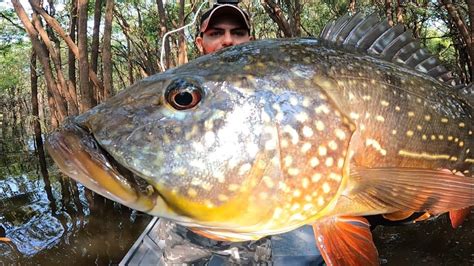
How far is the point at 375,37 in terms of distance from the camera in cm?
186

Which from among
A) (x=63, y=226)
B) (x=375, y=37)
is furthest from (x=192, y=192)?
(x=63, y=226)

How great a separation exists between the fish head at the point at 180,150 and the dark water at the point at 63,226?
6405 millimetres

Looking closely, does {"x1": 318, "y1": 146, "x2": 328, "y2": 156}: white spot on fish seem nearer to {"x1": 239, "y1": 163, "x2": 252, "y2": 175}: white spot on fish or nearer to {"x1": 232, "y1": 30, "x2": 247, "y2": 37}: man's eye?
{"x1": 239, "y1": 163, "x2": 252, "y2": 175}: white spot on fish

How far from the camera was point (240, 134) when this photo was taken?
1435 millimetres

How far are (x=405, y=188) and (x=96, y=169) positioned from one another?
996 mm

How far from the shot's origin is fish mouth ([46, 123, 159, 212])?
1.35 m

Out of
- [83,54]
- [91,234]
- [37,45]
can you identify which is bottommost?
[91,234]

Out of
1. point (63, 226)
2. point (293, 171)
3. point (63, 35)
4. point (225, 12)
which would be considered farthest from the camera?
point (63, 226)

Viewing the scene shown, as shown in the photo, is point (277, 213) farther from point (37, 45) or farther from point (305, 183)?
point (37, 45)

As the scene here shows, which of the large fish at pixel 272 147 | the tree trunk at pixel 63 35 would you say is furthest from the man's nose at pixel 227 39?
the tree trunk at pixel 63 35

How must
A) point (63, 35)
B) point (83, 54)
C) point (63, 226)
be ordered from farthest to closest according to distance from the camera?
point (63, 226) < point (63, 35) < point (83, 54)

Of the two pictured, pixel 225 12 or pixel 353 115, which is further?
pixel 225 12

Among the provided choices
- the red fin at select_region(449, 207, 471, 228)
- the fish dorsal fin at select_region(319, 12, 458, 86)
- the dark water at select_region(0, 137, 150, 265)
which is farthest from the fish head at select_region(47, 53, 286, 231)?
the dark water at select_region(0, 137, 150, 265)

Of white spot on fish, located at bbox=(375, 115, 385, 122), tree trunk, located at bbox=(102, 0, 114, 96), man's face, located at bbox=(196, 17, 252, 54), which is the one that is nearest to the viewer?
white spot on fish, located at bbox=(375, 115, 385, 122)
